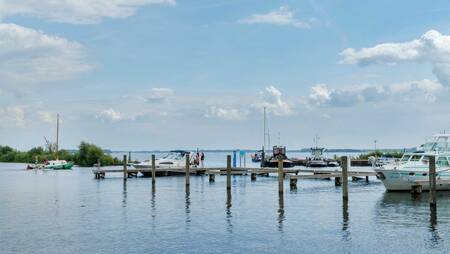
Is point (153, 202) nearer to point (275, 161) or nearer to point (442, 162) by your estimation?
point (442, 162)

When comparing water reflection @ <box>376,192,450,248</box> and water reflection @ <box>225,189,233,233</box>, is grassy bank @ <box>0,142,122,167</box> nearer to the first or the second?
water reflection @ <box>225,189,233,233</box>

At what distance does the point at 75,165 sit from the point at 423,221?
106749mm

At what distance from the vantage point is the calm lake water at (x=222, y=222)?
28.8 metres

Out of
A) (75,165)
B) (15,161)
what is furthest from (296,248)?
(15,161)

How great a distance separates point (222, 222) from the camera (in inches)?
1442

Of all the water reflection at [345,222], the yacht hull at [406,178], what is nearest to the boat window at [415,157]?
the yacht hull at [406,178]

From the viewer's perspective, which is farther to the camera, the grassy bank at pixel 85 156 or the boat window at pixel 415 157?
the grassy bank at pixel 85 156

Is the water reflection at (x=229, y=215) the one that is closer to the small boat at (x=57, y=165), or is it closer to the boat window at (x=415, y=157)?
the boat window at (x=415, y=157)

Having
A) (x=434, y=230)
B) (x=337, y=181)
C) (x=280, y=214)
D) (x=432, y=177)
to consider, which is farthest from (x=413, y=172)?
(x=434, y=230)

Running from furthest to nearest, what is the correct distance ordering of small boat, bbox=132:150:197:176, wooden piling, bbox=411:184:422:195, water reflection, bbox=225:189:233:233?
small boat, bbox=132:150:197:176
wooden piling, bbox=411:184:422:195
water reflection, bbox=225:189:233:233

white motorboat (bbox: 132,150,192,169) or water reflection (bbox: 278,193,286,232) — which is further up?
white motorboat (bbox: 132,150,192,169)

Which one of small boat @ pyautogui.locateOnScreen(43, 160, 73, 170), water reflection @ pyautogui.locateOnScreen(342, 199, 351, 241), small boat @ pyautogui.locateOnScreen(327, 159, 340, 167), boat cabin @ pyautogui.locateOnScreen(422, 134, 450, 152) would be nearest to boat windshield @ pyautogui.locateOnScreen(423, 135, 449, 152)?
boat cabin @ pyautogui.locateOnScreen(422, 134, 450, 152)

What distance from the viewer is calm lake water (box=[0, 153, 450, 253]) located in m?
28.8

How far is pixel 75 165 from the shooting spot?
133 metres
